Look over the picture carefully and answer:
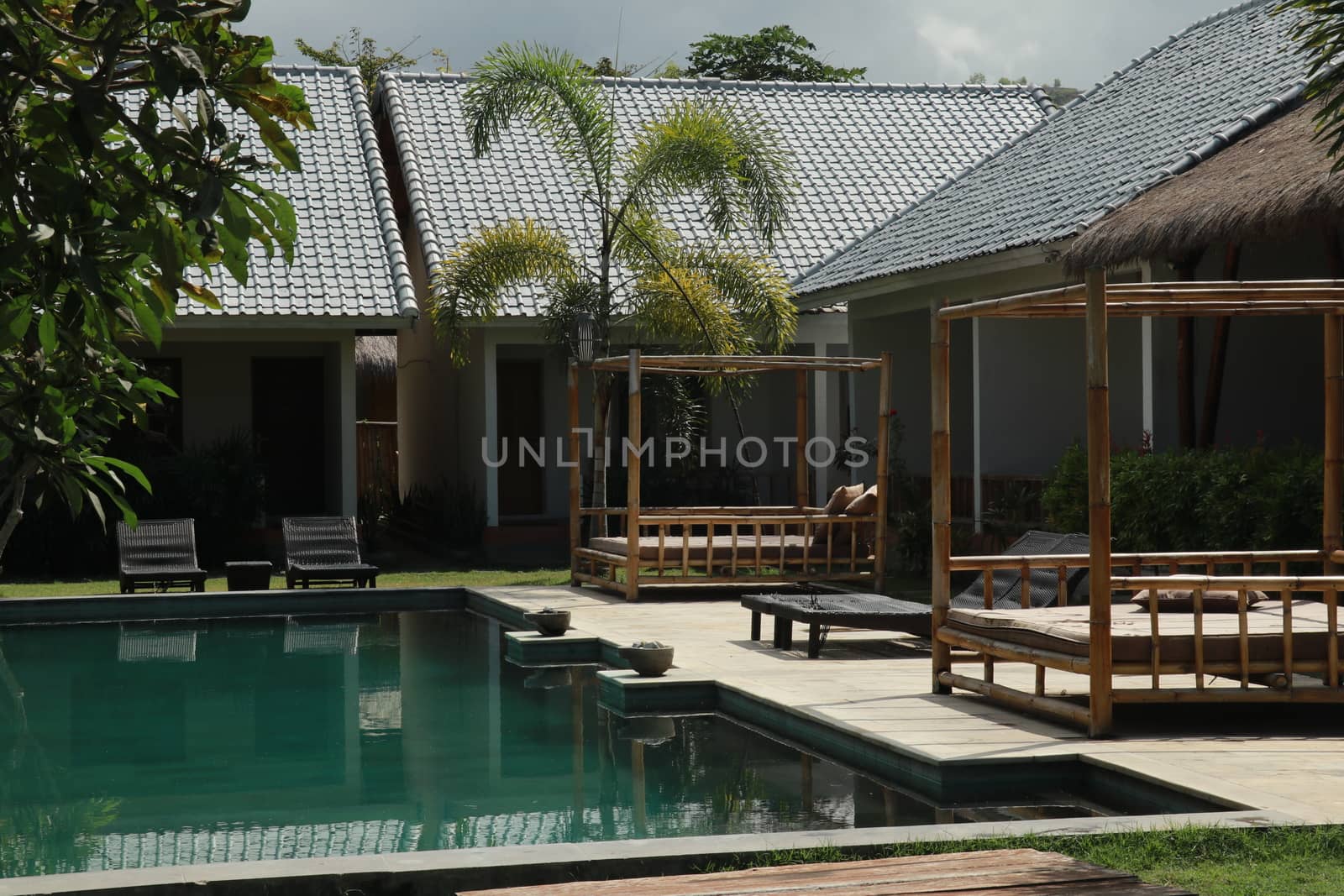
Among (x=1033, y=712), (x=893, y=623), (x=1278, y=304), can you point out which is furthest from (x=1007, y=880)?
(x=893, y=623)

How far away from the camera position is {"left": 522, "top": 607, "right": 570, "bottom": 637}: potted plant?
38.6ft

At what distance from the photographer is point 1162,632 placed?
7609 mm

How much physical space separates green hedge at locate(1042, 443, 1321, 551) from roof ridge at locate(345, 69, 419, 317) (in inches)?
348

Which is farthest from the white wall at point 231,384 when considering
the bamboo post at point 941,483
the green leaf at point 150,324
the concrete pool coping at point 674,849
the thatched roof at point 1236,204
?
the green leaf at point 150,324

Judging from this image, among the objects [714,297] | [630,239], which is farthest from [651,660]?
[630,239]

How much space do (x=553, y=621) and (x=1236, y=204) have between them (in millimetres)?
5874

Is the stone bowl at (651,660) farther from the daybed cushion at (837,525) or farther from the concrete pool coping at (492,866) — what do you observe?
the daybed cushion at (837,525)

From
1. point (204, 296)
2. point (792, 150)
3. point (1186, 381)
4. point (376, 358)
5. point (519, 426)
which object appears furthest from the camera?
point (376, 358)

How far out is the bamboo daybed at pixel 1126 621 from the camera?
24.0 ft

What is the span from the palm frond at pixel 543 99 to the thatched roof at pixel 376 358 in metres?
12.7

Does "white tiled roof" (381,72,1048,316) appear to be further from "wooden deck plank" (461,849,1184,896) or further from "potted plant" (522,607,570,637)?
"wooden deck plank" (461,849,1184,896)

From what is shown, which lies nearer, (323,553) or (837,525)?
(837,525)

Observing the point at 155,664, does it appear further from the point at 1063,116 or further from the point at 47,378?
the point at 1063,116

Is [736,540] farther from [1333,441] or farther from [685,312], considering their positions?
[1333,441]
